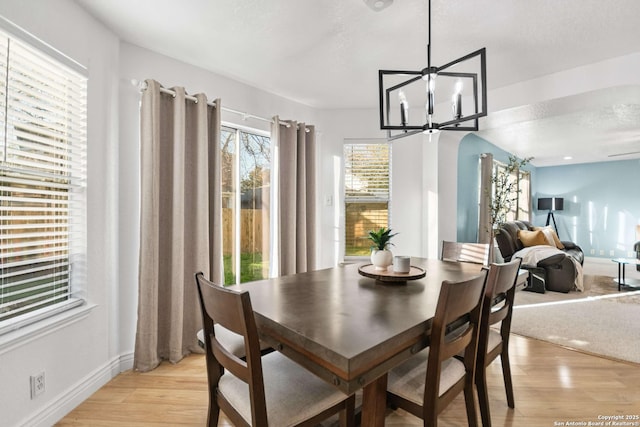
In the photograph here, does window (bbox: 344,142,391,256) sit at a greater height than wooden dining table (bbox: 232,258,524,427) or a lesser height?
→ greater

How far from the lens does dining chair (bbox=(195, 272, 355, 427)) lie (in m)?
1.01

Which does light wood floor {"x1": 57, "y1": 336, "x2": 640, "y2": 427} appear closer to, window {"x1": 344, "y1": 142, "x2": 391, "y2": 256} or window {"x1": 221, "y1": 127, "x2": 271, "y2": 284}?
window {"x1": 221, "y1": 127, "x2": 271, "y2": 284}

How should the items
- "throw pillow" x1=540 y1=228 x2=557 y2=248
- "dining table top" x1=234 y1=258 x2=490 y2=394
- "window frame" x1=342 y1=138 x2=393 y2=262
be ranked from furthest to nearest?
"throw pillow" x1=540 y1=228 x2=557 y2=248 → "window frame" x1=342 y1=138 x2=393 y2=262 → "dining table top" x1=234 y1=258 x2=490 y2=394

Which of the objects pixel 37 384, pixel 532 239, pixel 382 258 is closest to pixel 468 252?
pixel 382 258

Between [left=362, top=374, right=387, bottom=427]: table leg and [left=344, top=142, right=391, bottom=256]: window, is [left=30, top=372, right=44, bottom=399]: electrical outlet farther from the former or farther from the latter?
[left=344, top=142, right=391, bottom=256]: window

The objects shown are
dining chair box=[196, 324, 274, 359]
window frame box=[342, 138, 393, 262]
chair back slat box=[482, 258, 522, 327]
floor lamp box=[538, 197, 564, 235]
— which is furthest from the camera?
floor lamp box=[538, 197, 564, 235]

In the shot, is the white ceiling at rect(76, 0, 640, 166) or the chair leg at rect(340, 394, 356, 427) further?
the white ceiling at rect(76, 0, 640, 166)

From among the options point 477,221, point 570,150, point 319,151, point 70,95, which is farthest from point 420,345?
point 570,150

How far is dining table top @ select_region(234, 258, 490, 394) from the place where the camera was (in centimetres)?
93

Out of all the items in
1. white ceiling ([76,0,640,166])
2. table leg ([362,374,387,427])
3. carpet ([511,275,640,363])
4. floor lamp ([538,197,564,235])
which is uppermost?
white ceiling ([76,0,640,166])

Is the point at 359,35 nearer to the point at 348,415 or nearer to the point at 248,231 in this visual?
the point at 248,231

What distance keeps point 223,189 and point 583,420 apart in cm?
310

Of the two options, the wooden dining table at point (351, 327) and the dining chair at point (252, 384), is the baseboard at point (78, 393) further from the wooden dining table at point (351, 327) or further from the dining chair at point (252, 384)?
the wooden dining table at point (351, 327)

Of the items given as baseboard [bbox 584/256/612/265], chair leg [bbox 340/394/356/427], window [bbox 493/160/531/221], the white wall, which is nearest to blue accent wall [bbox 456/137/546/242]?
window [bbox 493/160/531/221]
